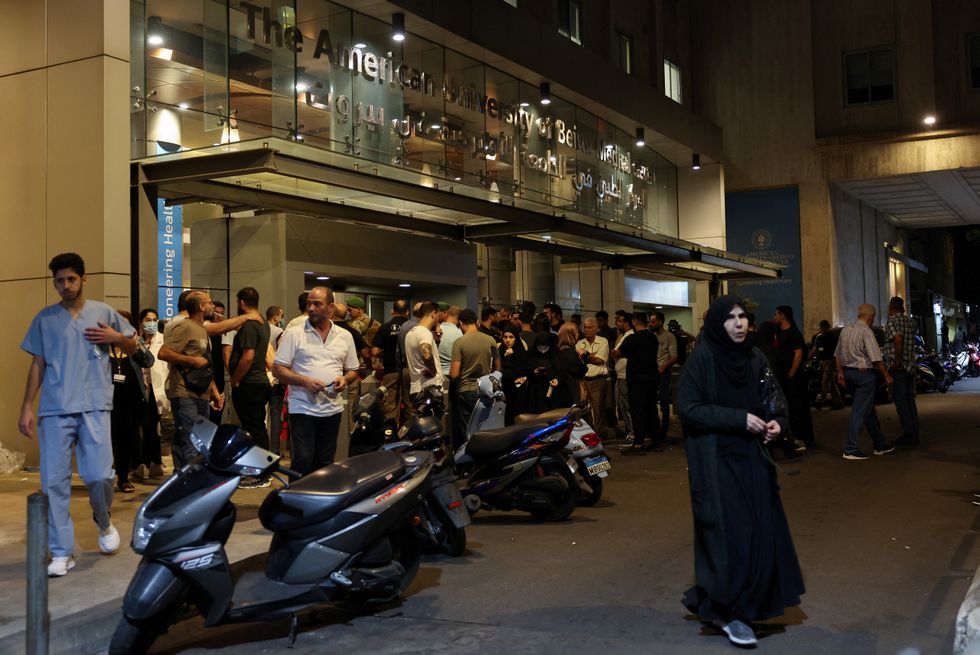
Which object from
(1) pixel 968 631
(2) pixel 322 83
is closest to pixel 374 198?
(2) pixel 322 83

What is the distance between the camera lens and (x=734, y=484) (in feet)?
17.4

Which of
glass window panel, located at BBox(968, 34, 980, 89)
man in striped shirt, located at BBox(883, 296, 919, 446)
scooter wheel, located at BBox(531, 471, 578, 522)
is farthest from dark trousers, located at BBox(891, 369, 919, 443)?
glass window panel, located at BBox(968, 34, 980, 89)

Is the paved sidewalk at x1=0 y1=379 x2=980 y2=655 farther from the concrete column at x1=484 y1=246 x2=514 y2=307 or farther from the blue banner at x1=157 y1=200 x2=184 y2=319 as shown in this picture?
the concrete column at x1=484 y1=246 x2=514 y2=307

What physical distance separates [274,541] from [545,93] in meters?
17.2

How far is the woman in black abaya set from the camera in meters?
5.21

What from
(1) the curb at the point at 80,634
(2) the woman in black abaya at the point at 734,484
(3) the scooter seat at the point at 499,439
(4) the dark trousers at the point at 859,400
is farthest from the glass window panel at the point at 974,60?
(1) the curb at the point at 80,634

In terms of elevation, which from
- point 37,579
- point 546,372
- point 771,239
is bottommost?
A: point 37,579

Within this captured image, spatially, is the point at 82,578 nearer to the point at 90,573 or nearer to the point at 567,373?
the point at 90,573

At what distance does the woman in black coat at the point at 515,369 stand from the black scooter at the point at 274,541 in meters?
6.61

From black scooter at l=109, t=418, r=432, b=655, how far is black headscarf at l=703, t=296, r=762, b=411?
1856 mm

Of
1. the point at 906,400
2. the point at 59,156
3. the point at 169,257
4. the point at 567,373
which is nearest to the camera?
the point at 59,156

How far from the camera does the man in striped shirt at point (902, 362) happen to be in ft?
43.5

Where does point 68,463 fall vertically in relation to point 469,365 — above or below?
below

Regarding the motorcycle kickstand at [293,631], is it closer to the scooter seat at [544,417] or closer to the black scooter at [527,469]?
the black scooter at [527,469]
